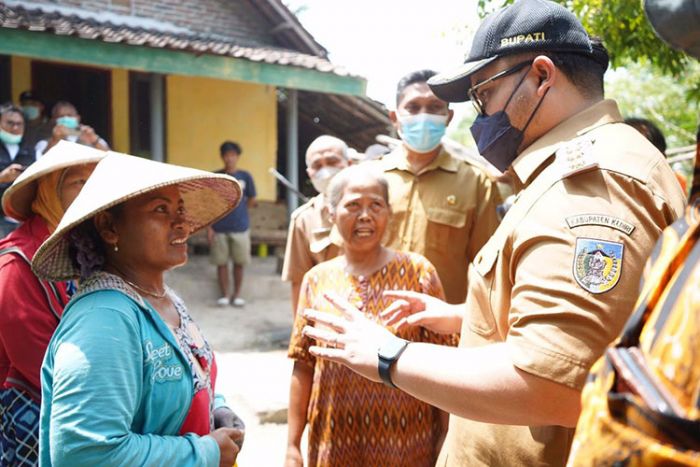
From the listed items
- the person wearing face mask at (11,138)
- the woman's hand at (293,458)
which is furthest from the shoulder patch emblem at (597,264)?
the person wearing face mask at (11,138)

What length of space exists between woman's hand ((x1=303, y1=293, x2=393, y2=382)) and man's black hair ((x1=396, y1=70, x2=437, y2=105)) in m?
2.06

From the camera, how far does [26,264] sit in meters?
2.32

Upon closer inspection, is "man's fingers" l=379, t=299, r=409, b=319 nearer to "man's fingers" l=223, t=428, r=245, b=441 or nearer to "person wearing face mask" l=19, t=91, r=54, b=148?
"man's fingers" l=223, t=428, r=245, b=441

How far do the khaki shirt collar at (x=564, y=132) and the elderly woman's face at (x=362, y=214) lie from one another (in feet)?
3.53

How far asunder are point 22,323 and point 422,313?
4.69 feet

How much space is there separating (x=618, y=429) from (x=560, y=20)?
1198 mm

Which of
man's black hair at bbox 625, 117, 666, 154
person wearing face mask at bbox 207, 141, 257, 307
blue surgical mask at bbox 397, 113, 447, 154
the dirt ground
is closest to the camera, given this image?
blue surgical mask at bbox 397, 113, 447, 154

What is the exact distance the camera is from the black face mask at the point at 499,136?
5.83 feet

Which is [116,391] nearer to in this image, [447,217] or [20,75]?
[447,217]

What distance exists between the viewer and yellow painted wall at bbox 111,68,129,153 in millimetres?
10352

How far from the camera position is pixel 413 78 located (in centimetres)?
353

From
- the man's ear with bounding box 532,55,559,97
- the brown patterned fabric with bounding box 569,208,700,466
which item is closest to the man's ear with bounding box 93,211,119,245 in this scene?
the man's ear with bounding box 532,55,559,97

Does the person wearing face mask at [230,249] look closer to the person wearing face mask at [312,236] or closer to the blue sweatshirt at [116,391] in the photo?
the person wearing face mask at [312,236]

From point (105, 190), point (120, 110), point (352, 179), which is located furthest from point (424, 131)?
point (120, 110)
